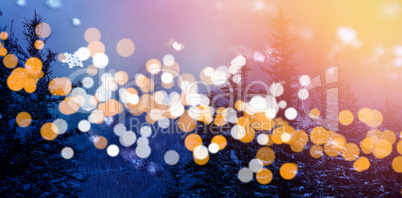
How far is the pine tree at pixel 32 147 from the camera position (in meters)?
11.4

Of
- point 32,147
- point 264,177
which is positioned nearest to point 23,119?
point 32,147

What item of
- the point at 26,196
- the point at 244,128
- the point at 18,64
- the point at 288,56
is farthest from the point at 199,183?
the point at 18,64

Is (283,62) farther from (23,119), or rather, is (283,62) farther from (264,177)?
(23,119)

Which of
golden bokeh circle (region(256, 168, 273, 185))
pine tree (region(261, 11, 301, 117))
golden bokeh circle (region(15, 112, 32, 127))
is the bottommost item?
golden bokeh circle (region(256, 168, 273, 185))

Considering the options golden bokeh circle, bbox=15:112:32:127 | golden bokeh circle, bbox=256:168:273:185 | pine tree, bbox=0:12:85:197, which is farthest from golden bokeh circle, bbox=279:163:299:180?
golden bokeh circle, bbox=15:112:32:127

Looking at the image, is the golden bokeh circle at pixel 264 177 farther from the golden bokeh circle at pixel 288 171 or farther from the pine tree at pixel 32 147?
the pine tree at pixel 32 147

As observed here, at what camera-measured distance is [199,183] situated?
14727 mm

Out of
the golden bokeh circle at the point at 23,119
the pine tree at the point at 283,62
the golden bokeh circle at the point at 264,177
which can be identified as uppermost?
the pine tree at the point at 283,62

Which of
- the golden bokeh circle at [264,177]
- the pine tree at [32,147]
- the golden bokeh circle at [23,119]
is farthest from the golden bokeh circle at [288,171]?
the golden bokeh circle at [23,119]

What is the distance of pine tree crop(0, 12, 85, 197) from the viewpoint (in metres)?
11.4

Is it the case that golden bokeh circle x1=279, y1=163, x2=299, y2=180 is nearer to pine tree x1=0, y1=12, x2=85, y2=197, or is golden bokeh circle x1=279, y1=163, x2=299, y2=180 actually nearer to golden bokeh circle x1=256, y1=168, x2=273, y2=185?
golden bokeh circle x1=256, y1=168, x2=273, y2=185

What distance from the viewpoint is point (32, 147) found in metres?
12.1

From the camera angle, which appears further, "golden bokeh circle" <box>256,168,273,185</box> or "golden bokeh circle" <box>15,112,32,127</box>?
"golden bokeh circle" <box>256,168,273,185</box>

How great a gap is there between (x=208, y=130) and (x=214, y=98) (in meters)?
2.38
